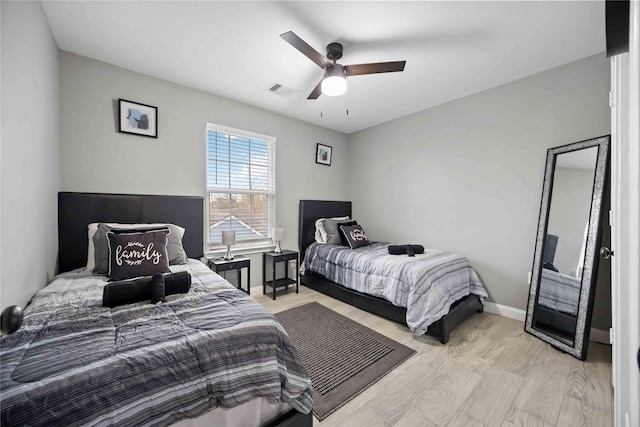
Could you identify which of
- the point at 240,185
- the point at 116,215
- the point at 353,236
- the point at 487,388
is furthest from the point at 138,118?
the point at 487,388

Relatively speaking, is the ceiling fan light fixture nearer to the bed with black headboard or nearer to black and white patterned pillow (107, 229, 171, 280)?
the bed with black headboard

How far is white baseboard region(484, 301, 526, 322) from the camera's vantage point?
112 inches

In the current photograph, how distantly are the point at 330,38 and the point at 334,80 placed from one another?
38cm

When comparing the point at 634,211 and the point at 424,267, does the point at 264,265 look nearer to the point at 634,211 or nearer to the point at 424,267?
the point at 424,267

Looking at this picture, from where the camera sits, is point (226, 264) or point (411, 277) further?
point (226, 264)

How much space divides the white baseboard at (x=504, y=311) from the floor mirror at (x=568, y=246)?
313mm

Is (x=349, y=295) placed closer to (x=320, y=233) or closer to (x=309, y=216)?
(x=320, y=233)

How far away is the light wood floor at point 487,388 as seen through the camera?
5.05ft

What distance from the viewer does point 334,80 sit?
7.06 ft

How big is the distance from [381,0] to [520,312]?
332 cm

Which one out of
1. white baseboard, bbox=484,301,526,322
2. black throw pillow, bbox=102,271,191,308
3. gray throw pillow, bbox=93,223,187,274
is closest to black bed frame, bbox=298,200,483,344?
white baseboard, bbox=484,301,526,322

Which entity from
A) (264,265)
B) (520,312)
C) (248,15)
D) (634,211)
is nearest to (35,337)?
(634,211)

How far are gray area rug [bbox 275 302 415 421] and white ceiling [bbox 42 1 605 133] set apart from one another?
2659 mm

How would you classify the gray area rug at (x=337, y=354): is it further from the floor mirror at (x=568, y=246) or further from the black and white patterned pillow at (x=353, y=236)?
the floor mirror at (x=568, y=246)
